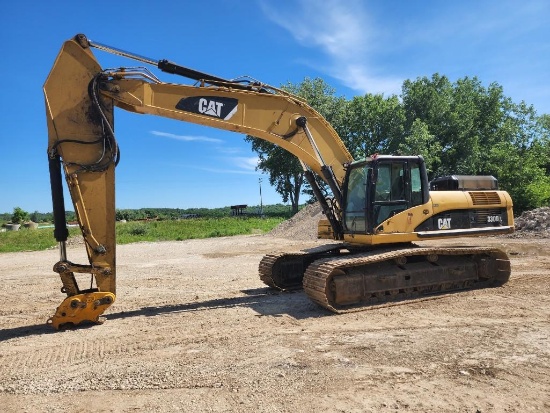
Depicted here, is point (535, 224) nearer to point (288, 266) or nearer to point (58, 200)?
point (288, 266)

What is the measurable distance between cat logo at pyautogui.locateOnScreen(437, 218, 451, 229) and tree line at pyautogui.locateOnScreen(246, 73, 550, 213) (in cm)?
2874

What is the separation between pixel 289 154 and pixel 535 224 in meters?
31.6

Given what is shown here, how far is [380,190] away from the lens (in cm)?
752

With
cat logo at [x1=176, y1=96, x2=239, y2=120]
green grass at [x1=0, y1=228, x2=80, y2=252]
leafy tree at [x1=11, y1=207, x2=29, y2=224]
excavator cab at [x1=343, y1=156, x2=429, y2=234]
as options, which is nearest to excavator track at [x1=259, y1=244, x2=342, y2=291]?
excavator cab at [x1=343, y1=156, x2=429, y2=234]

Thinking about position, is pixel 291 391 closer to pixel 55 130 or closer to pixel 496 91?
pixel 55 130

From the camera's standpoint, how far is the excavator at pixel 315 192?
248 inches

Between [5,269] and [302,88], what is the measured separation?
41873mm

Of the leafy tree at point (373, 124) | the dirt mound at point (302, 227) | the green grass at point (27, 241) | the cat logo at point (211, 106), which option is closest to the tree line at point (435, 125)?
the leafy tree at point (373, 124)

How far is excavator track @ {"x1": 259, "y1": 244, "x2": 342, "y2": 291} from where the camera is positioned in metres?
8.75

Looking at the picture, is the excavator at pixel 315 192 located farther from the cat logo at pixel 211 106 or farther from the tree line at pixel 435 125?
the tree line at pixel 435 125

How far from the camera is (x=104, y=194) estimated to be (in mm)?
6414

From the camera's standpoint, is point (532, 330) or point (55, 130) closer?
point (532, 330)

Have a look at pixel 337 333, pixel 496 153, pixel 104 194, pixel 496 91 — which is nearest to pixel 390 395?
pixel 337 333

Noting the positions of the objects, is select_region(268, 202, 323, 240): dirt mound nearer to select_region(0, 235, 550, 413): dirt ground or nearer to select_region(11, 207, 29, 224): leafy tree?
select_region(0, 235, 550, 413): dirt ground
